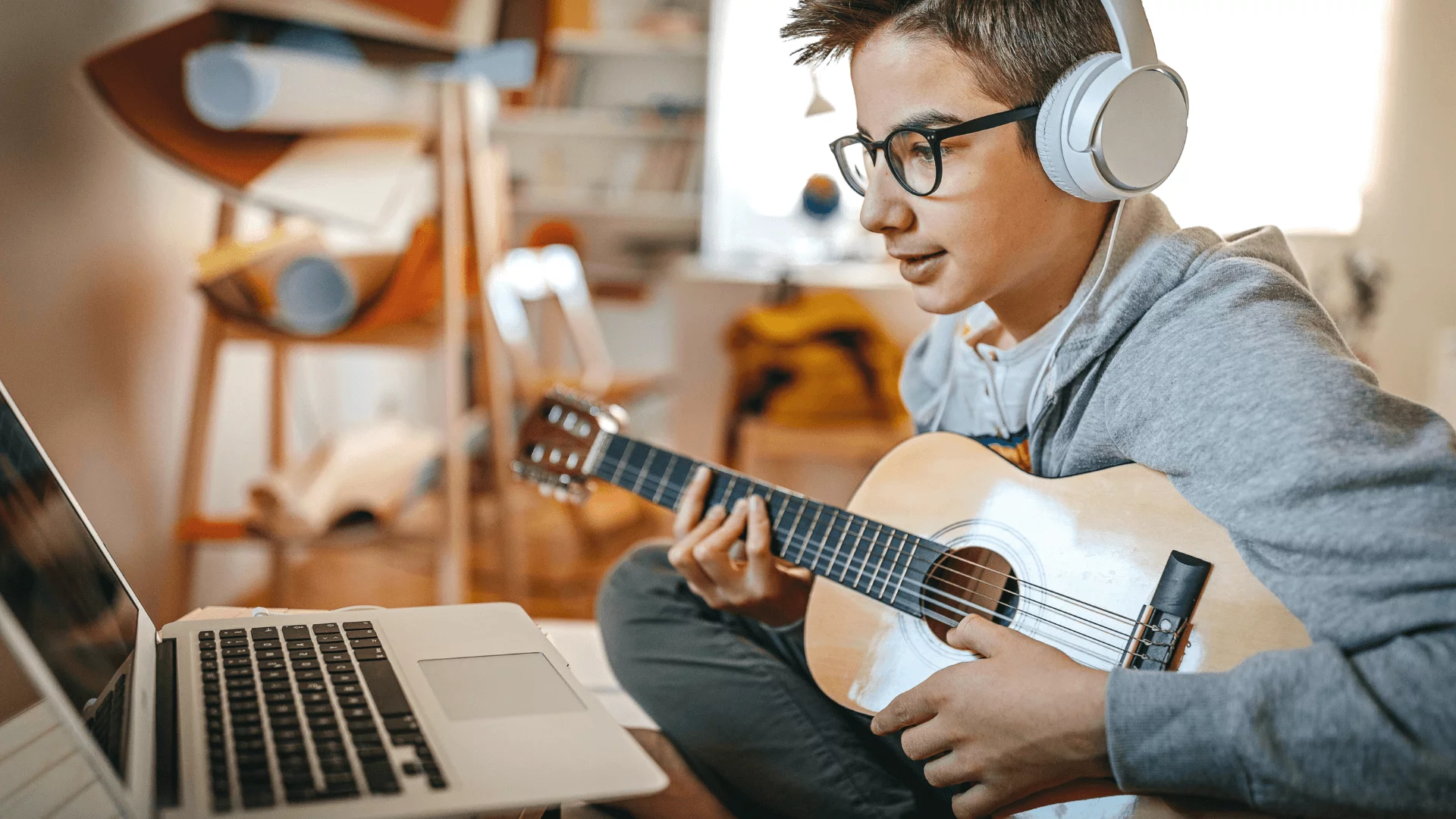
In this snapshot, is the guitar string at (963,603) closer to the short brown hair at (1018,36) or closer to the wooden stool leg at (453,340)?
the short brown hair at (1018,36)

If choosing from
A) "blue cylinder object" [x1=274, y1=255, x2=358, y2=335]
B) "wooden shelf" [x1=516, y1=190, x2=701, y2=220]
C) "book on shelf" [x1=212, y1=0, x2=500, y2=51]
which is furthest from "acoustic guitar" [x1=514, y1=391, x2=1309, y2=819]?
"wooden shelf" [x1=516, y1=190, x2=701, y2=220]

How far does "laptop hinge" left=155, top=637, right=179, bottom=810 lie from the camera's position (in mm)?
528

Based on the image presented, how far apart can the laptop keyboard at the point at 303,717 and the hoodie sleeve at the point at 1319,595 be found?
0.46 m

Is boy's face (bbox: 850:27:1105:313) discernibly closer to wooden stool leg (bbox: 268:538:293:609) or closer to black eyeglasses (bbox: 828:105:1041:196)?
black eyeglasses (bbox: 828:105:1041:196)

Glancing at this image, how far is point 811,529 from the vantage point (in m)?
0.97

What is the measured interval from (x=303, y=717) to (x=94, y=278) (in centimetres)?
131

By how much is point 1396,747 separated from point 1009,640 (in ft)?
0.79

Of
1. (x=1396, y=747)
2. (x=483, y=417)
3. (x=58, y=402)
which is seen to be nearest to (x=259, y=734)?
(x=1396, y=747)

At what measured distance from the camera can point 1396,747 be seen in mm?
607

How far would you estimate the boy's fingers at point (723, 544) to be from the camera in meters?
1.00

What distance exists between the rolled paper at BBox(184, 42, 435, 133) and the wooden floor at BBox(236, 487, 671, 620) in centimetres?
75

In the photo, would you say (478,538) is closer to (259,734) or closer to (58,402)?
(58,402)

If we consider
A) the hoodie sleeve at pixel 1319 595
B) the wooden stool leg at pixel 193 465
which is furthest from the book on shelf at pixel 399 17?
the hoodie sleeve at pixel 1319 595

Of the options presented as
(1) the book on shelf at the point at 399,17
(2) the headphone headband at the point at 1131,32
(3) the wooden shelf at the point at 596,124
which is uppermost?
(3) the wooden shelf at the point at 596,124
